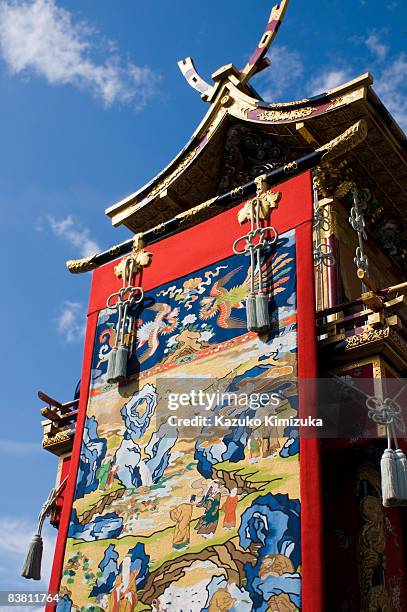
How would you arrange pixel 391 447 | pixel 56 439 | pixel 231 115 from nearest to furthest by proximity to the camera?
1. pixel 391 447
2. pixel 56 439
3. pixel 231 115

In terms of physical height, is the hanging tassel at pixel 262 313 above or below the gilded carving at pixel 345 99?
below

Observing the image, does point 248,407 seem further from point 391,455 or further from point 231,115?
point 231,115

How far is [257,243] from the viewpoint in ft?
37.8

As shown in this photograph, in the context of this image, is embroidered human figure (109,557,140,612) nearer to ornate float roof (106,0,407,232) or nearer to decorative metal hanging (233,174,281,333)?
decorative metal hanging (233,174,281,333)

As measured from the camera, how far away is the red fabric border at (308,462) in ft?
28.1

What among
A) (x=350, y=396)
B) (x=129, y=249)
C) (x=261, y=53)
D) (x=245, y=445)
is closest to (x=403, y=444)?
(x=350, y=396)

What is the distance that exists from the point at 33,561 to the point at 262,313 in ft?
14.9

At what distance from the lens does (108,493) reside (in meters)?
11.0

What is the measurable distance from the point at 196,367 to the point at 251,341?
84 cm

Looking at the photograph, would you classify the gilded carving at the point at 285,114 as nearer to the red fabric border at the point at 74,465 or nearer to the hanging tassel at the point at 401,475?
the red fabric border at the point at 74,465

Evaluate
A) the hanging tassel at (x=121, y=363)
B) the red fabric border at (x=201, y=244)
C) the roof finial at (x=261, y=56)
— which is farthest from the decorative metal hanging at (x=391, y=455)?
the roof finial at (x=261, y=56)

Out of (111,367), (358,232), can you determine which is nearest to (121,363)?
(111,367)

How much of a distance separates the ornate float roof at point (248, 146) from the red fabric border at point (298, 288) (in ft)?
6.76

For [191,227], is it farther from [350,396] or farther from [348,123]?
[350,396]
